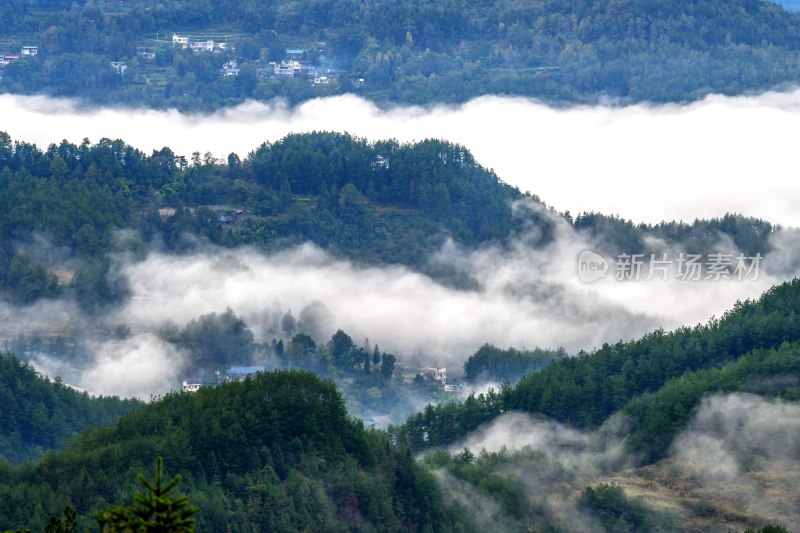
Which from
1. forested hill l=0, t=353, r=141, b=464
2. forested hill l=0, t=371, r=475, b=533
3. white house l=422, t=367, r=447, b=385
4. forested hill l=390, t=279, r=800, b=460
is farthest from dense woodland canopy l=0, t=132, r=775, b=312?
forested hill l=0, t=371, r=475, b=533

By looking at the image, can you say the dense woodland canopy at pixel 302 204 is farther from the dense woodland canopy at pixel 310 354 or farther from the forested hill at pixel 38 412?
the forested hill at pixel 38 412

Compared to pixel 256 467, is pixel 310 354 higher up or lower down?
lower down

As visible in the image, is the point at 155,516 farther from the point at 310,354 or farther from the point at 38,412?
the point at 310,354

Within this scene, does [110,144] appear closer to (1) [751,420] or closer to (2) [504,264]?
(2) [504,264]

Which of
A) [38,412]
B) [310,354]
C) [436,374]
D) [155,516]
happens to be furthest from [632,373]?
[155,516]

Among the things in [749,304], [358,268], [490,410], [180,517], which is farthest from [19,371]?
[180,517]

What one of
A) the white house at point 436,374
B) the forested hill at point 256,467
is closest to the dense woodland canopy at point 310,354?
the forested hill at point 256,467

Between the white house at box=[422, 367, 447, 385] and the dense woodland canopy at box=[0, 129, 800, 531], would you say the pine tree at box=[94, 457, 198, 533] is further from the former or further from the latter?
the white house at box=[422, 367, 447, 385]
